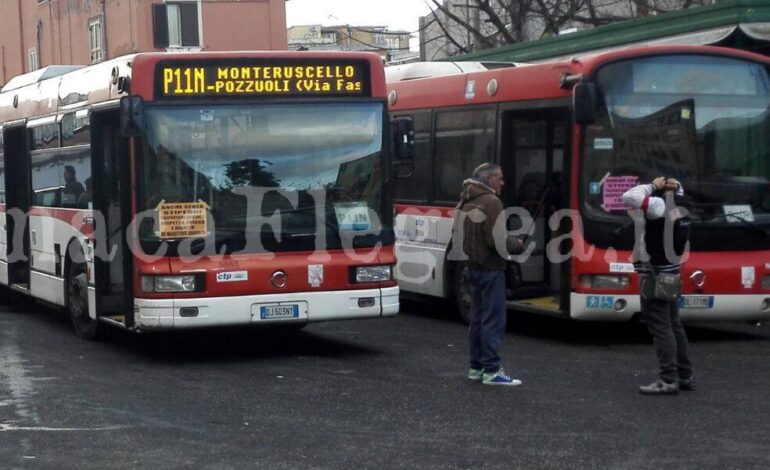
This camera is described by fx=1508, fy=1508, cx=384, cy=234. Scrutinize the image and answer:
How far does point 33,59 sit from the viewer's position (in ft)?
166

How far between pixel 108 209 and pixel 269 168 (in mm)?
2152

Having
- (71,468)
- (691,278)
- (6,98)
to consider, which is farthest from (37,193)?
(71,468)

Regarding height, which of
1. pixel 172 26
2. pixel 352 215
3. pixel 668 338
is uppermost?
pixel 172 26

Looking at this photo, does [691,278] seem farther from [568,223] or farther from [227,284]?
[227,284]

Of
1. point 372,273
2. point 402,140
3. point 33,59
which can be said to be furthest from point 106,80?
point 33,59

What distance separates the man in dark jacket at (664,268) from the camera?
11.2 m

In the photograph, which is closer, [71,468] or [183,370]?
[71,468]

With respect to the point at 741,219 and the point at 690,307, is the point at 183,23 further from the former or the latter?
the point at 690,307

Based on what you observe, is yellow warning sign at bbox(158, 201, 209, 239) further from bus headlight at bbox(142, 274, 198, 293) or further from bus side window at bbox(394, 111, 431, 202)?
bus side window at bbox(394, 111, 431, 202)

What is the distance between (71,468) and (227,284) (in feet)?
15.0

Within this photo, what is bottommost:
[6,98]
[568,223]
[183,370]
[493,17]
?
[183,370]

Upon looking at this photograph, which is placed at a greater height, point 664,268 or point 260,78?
point 260,78

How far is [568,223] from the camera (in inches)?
568

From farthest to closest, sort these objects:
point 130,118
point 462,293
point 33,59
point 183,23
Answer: point 33,59
point 183,23
point 462,293
point 130,118
